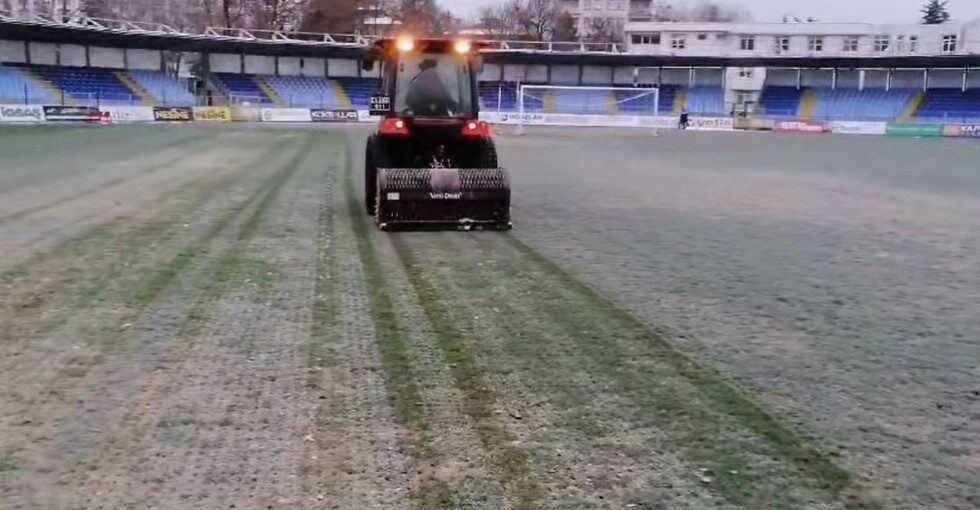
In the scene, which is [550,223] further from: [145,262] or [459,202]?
[145,262]

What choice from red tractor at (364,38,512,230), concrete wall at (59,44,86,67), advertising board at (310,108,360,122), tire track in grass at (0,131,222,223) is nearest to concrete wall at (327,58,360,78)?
advertising board at (310,108,360,122)

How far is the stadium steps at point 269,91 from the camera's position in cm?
5745

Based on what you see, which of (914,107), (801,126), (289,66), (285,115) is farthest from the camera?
(289,66)

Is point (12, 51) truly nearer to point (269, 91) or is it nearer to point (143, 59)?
point (143, 59)

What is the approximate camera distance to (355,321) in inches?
241

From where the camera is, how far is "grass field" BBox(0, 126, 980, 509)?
366 cm

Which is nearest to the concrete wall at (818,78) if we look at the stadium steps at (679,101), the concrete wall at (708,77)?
the concrete wall at (708,77)

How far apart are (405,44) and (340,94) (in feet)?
165

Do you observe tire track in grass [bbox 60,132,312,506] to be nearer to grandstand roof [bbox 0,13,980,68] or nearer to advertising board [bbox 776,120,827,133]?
grandstand roof [bbox 0,13,980,68]

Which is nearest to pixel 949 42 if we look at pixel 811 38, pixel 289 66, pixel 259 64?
pixel 811 38

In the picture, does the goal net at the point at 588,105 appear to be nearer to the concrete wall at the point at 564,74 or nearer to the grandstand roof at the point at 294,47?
the grandstand roof at the point at 294,47

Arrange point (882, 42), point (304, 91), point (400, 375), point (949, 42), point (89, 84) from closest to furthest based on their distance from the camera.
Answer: point (400, 375), point (89, 84), point (304, 91), point (949, 42), point (882, 42)

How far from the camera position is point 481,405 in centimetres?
451

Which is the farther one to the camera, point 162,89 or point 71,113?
point 162,89
